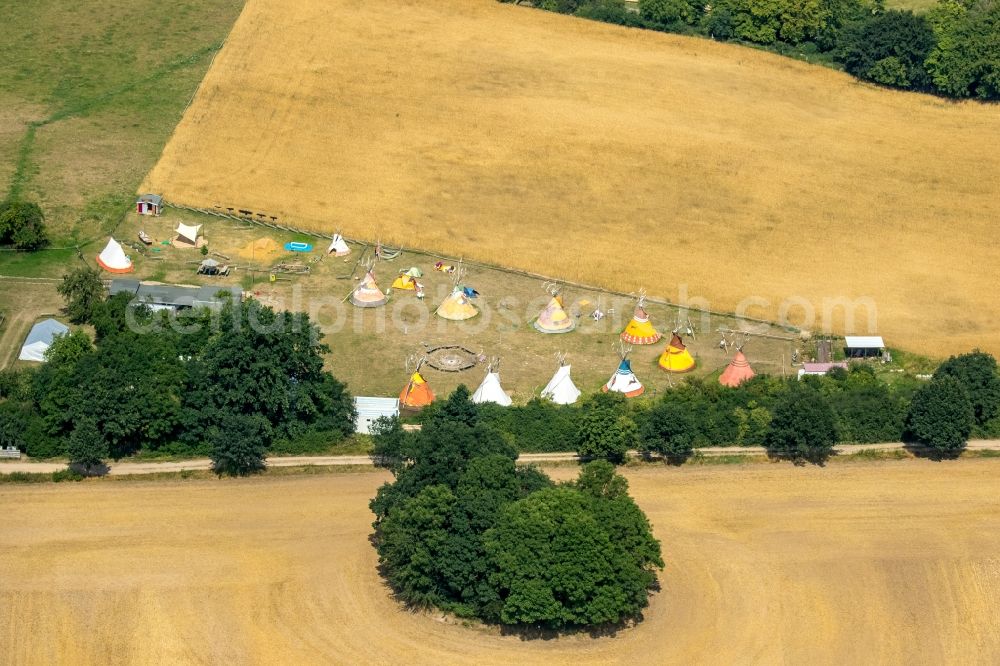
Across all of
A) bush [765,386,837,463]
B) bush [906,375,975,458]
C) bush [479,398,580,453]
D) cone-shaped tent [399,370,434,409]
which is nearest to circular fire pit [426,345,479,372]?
cone-shaped tent [399,370,434,409]

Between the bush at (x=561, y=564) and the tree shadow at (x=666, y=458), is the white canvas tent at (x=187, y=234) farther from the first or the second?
the bush at (x=561, y=564)

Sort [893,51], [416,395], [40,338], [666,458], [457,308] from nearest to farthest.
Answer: [666,458], [416,395], [40,338], [457,308], [893,51]

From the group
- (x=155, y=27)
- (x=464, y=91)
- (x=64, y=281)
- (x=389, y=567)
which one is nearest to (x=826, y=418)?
(x=389, y=567)

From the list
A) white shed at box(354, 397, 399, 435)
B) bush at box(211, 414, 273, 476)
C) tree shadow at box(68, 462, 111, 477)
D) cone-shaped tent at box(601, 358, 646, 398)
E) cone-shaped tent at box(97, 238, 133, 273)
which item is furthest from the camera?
cone-shaped tent at box(97, 238, 133, 273)

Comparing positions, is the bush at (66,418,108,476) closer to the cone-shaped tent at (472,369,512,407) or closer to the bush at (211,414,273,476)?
the bush at (211,414,273,476)

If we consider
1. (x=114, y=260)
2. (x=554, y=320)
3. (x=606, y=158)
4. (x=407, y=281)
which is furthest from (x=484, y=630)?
(x=606, y=158)

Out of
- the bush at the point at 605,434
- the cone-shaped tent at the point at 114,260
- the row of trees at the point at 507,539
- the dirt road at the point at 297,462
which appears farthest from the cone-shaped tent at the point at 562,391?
the cone-shaped tent at the point at 114,260

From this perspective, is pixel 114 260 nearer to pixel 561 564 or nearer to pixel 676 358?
pixel 676 358
